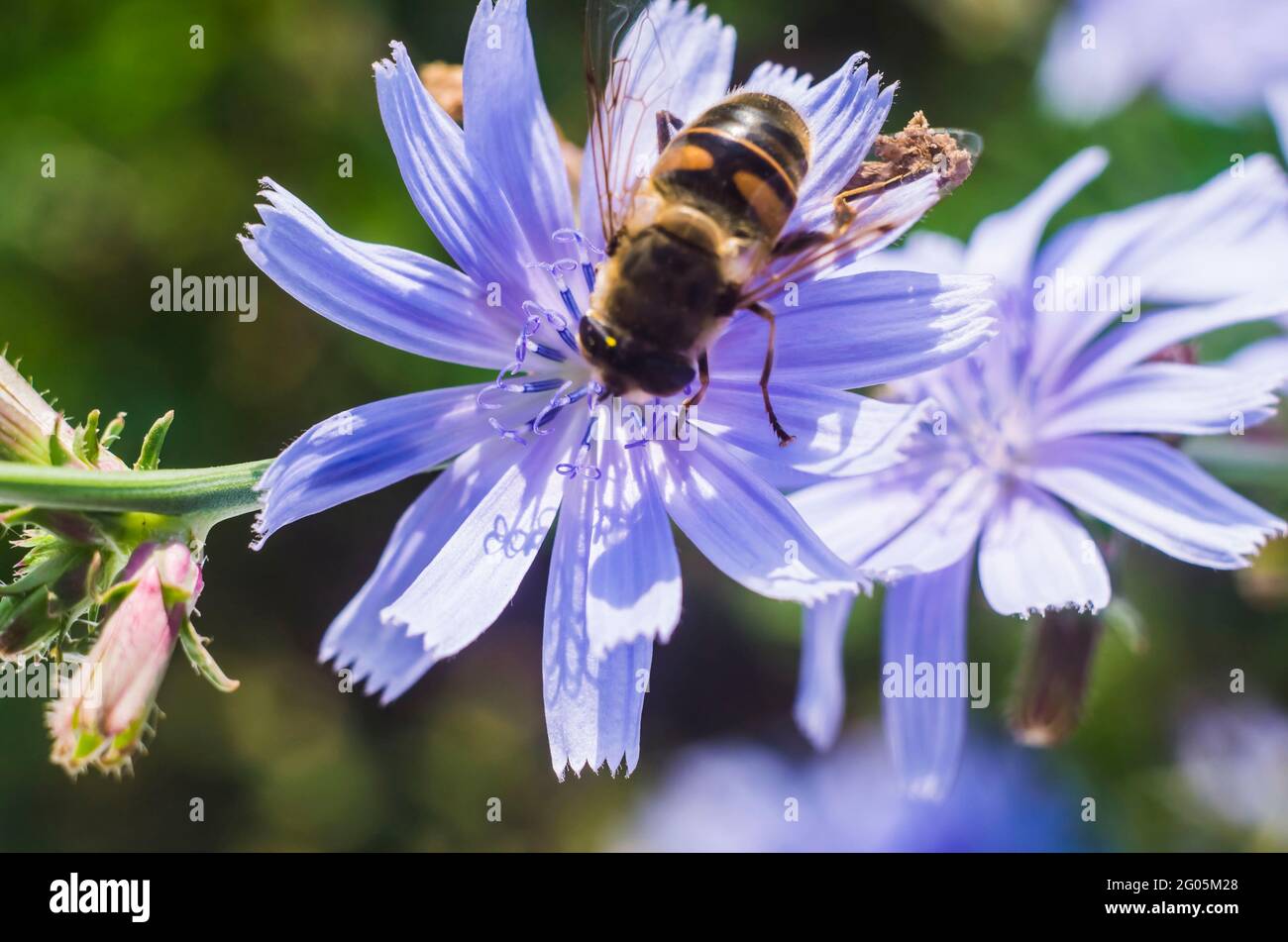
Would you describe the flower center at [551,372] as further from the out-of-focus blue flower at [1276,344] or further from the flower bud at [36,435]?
the out-of-focus blue flower at [1276,344]

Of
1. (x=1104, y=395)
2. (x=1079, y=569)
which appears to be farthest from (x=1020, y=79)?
(x=1079, y=569)

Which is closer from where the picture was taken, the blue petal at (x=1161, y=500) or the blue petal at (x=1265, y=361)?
the blue petal at (x=1161, y=500)

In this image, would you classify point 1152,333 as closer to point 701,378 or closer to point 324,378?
point 701,378

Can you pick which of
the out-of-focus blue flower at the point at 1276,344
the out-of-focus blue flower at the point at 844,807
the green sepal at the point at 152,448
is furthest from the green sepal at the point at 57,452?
the out-of-focus blue flower at the point at 844,807

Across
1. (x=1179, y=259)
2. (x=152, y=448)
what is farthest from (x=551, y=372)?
(x=1179, y=259)

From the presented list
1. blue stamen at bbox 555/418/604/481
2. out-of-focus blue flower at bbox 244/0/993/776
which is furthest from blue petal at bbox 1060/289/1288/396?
blue stamen at bbox 555/418/604/481
